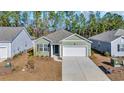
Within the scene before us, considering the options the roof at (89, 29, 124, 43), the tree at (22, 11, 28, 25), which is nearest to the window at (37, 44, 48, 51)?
the tree at (22, 11, 28, 25)

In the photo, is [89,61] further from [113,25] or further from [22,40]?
[113,25]

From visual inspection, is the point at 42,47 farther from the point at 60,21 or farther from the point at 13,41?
the point at 60,21

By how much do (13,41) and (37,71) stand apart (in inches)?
266

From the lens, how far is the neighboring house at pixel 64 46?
25609 millimetres

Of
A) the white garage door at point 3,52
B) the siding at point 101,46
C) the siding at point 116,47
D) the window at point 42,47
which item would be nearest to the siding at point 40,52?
the window at point 42,47

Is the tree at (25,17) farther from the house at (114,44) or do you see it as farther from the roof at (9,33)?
the house at (114,44)

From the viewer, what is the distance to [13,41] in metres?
24.3

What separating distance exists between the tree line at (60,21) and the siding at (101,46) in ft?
7.68

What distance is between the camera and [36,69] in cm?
1952

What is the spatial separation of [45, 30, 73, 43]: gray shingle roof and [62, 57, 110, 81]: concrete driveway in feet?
10.7

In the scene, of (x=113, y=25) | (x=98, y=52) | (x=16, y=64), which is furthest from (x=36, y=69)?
(x=113, y=25)

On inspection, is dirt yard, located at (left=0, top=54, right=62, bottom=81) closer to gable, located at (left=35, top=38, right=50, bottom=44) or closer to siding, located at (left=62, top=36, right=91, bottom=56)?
gable, located at (left=35, top=38, right=50, bottom=44)
